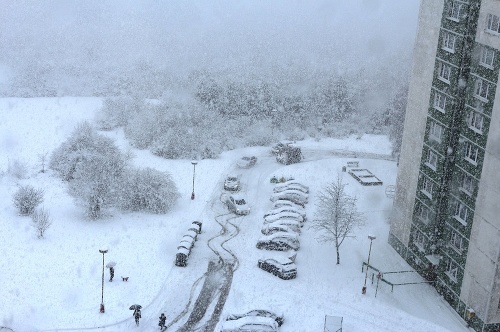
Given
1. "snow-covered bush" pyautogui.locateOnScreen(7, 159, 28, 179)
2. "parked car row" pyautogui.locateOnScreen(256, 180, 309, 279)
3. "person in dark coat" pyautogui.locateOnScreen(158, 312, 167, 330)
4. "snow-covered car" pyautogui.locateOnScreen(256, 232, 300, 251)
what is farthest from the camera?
"snow-covered bush" pyautogui.locateOnScreen(7, 159, 28, 179)

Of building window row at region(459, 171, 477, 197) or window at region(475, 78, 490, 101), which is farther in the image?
building window row at region(459, 171, 477, 197)

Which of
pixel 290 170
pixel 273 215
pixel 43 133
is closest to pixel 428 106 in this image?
pixel 273 215

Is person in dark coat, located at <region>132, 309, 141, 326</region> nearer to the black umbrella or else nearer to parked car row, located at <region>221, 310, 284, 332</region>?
the black umbrella

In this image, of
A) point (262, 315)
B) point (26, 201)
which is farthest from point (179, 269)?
point (26, 201)

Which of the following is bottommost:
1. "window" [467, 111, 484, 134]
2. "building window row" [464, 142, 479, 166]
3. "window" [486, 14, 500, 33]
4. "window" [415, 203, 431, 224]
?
"window" [415, 203, 431, 224]

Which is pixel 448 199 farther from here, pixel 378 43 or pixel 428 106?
pixel 378 43

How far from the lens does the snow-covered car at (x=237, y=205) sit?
141 ft

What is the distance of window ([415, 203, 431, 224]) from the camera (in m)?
34.5

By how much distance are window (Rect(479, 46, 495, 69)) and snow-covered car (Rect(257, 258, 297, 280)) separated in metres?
13.7

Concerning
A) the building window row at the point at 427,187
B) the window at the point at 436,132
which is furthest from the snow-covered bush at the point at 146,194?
the window at the point at 436,132

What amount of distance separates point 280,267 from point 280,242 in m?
3.32

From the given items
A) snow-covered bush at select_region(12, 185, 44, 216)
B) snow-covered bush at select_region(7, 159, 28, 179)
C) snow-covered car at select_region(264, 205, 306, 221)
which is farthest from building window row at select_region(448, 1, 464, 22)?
snow-covered bush at select_region(7, 159, 28, 179)

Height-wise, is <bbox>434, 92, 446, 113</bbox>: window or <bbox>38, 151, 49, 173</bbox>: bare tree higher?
<bbox>434, 92, 446, 113</bbox>: window

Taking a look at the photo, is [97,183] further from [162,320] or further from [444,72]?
[444,72]
